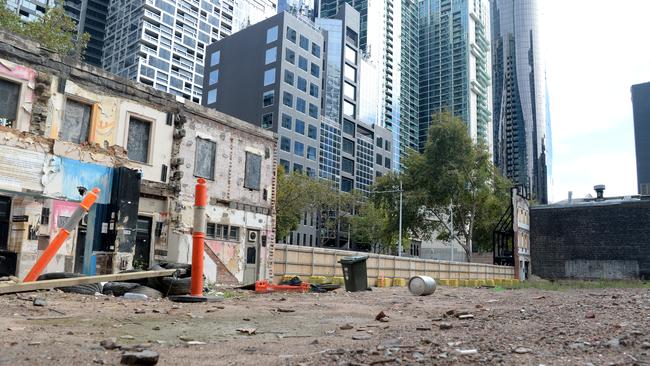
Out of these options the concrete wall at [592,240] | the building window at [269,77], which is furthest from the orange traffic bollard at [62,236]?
the building window at [269,77]

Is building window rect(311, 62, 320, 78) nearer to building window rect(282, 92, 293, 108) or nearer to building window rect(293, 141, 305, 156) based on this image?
building window rect(282, 92, 293, 108)

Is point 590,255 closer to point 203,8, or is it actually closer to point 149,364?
point 149,364

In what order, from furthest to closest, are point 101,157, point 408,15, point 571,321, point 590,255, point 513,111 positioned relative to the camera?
point 513,111
point 408,15
point 590,255
point 101,157
point 571,321

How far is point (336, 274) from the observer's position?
2248cm

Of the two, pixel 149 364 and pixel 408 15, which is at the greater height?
pixel 408 15

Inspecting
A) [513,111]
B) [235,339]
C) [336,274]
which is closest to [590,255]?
[336,274]

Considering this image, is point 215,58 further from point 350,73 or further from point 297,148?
point 350,73

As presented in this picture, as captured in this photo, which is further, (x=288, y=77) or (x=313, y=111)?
(x=313, y=111)

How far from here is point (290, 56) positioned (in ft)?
220

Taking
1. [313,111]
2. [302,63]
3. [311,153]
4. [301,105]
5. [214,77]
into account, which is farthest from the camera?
[214,77]

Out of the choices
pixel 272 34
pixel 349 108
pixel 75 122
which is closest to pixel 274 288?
pixel 75 122

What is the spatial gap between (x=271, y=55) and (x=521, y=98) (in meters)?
139

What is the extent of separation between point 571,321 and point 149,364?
637 centimetres

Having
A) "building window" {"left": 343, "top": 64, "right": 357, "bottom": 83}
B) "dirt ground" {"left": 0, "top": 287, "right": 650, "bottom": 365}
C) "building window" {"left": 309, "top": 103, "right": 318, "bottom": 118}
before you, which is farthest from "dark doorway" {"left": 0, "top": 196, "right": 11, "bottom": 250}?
"building window" {"left": 343, "top": 64, "right": 357, "bottom": 83}
